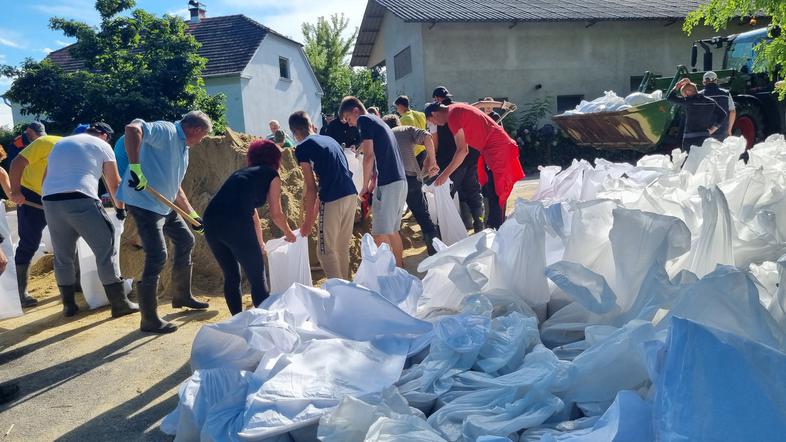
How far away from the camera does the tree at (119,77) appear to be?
1537 centimetres

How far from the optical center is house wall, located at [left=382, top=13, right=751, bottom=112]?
16.7 meters

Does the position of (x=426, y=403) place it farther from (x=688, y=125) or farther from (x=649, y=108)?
(x=649, y=108)

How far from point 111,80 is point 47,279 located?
1058 centimetres

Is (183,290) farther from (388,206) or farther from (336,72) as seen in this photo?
(336,72)

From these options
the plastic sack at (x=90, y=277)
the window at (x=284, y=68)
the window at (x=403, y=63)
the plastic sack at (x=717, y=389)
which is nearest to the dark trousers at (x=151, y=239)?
the plastic sack at (x=90, y=277)

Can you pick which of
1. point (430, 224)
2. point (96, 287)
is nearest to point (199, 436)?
point (96, 287)

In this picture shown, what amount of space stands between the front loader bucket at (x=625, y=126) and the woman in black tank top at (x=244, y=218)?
7.20 metres

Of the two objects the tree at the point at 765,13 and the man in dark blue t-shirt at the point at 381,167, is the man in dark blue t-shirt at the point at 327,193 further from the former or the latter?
the tree at the point at 765,13

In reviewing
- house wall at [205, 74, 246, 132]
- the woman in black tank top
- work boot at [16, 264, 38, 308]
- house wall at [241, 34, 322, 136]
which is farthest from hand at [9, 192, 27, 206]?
house wall at [241, 34, 322, 136]

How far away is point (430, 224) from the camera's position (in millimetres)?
5746

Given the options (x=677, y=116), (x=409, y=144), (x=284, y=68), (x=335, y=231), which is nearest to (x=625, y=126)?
(x=677, y=116)

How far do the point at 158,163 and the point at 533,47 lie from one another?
15.0m

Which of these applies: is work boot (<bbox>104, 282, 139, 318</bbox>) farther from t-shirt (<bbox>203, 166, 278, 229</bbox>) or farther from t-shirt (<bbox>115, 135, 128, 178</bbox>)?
t-shirt (<bbox>203, 166, 278, 229</bbox>)

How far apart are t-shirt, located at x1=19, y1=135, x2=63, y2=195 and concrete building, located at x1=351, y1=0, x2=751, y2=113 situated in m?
11.9
